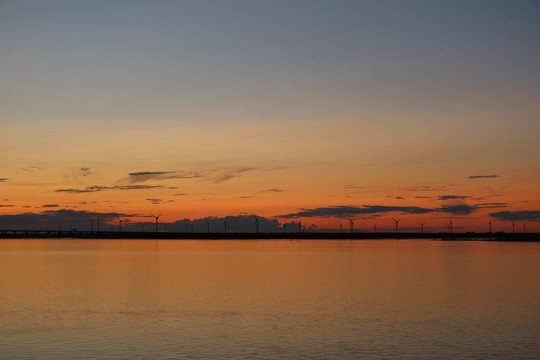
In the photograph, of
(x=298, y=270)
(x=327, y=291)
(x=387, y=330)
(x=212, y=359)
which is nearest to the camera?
(x=212, y=359)

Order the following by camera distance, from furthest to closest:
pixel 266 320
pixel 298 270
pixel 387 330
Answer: pixel 298 270, pixel 266 320, pixel 387 330

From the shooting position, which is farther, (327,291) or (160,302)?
(327,291)

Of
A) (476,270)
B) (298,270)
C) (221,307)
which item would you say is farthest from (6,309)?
(476,270)

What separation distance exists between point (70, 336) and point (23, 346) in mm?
3268

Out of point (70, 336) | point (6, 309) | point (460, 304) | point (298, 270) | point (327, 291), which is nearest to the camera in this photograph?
point (70, 336)

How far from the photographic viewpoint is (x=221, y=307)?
4869cm

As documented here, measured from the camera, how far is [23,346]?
3241 cm

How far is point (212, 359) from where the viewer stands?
29.6 meters

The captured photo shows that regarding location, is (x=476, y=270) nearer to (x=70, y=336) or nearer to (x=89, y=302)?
(x=89, y=302)

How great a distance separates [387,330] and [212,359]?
12390mm

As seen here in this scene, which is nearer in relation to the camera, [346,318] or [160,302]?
[346,318]

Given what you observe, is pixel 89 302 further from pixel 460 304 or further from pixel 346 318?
pixel 460 304

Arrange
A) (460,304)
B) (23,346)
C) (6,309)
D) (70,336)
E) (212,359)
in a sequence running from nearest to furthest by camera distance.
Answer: (212,359) < (23,346) < (70,336) < (6,309) < (460,304)

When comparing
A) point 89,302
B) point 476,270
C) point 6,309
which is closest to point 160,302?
point 89,302
